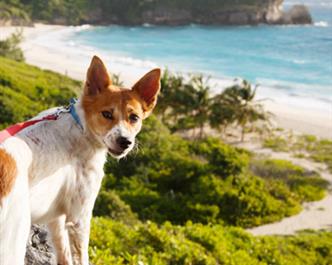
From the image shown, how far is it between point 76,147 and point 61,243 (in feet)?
3.43

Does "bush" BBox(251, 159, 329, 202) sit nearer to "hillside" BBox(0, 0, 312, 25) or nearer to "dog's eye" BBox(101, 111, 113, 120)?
"dog's eye" BBox(101, 111, 113, 120)

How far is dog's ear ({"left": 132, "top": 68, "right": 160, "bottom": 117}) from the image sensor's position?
434 centimetres

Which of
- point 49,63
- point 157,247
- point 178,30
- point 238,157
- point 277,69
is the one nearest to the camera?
point 157,247

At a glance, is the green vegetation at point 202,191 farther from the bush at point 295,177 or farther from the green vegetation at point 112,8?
the green vegetation at point 112,8

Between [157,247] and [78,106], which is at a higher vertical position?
[78,106]

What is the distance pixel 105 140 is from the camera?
13.3 feet

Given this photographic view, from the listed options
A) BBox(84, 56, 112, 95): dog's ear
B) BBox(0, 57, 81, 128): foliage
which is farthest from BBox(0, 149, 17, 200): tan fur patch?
BBox(0, 57, 81, 128): foliage

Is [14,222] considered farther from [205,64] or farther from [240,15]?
[240,15]

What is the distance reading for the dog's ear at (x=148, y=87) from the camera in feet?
14.2

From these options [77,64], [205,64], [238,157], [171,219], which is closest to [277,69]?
[205,64]

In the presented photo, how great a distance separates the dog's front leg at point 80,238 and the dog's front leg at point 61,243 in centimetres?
12

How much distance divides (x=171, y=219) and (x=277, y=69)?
186ft

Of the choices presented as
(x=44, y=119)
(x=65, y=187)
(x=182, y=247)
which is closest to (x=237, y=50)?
(x=182, y=247)

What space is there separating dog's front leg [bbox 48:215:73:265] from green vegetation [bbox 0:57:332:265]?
20.1 feet
